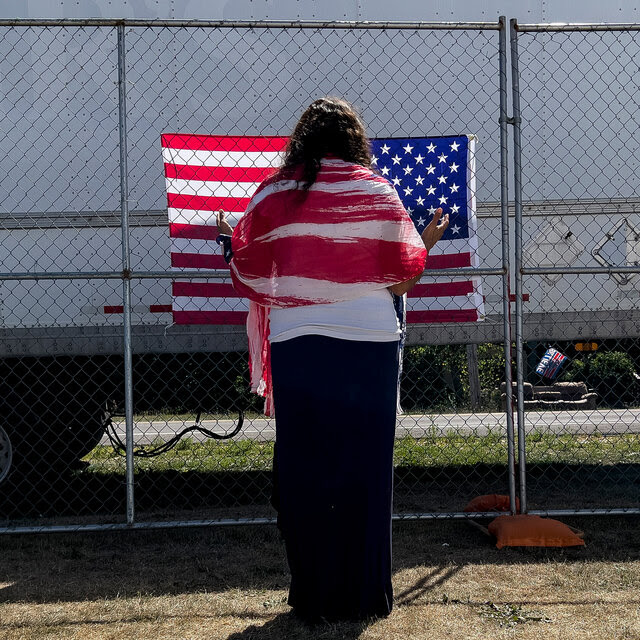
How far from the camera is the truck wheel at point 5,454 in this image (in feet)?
18.8

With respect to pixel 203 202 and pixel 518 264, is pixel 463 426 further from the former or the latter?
pixel 518 264

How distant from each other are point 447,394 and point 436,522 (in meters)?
6.01

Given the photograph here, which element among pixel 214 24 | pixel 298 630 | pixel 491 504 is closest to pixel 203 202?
pixel 214 24

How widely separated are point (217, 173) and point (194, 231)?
42 cm

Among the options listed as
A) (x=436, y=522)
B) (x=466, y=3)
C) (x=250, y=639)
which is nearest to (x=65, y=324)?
(x=436, y=522)

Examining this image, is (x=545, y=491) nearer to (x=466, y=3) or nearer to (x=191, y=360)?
(x=191, y=360)

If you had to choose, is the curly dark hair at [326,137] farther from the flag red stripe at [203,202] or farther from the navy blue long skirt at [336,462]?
the flag red stripe at [203,202]

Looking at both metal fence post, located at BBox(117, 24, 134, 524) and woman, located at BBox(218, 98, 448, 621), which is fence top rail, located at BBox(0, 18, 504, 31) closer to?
metal fence post, located at BBox(117, 24, 134, 524)

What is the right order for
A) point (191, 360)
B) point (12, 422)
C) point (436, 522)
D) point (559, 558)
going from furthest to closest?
point (191, 360)
point (12, 422)
point (436, 522)
point (559, 558)

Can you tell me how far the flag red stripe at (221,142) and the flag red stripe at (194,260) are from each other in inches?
28.0

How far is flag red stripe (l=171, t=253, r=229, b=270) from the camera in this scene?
5.66 metres

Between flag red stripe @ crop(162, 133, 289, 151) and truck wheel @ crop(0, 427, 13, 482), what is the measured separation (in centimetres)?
221

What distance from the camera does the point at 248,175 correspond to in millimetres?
5797

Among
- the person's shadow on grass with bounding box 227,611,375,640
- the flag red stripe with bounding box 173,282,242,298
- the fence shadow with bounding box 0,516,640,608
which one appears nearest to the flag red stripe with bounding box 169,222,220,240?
the flag red stripe with bounding box 173,282,242,298
